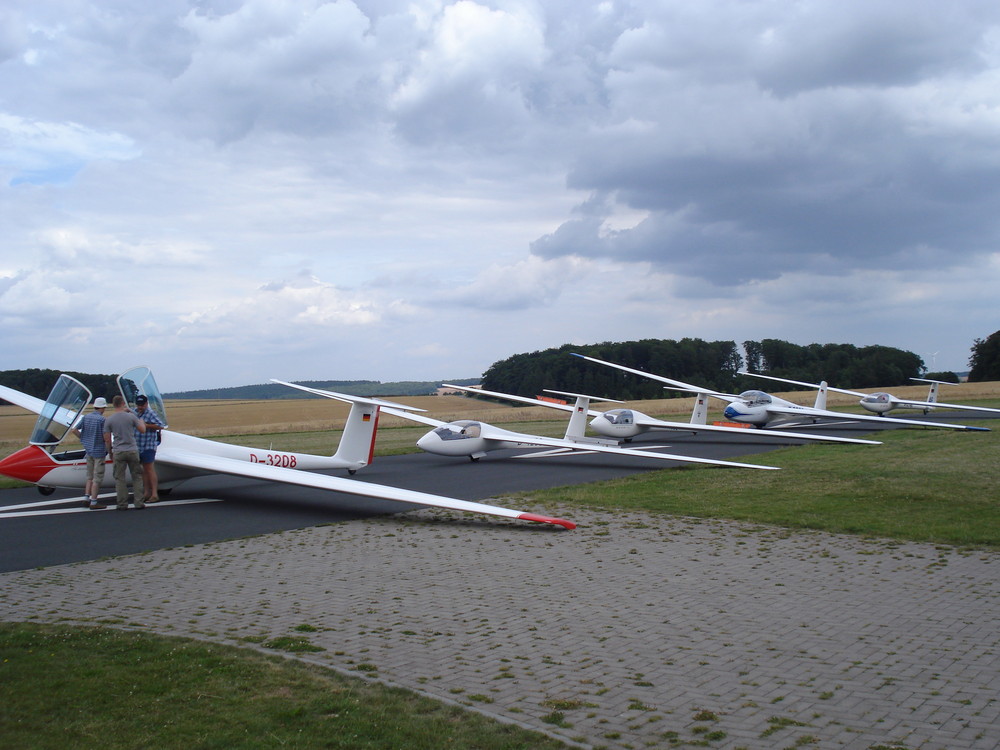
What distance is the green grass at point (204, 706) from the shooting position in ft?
11.9

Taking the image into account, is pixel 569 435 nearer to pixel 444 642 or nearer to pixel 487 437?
pixel 487 437

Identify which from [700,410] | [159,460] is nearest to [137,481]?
[159,460]

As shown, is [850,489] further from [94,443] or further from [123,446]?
[94,443]

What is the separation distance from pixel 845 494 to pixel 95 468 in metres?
12.8

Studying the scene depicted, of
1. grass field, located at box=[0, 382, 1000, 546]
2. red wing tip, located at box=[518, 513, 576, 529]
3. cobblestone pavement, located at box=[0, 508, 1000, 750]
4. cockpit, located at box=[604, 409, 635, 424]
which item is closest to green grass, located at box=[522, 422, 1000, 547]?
grass field, located at box=[0, 382, 1000, 546]

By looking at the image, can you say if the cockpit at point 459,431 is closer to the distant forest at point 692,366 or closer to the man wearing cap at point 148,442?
the man wearing cap at point 148,442

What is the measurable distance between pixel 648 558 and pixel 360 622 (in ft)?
12.4

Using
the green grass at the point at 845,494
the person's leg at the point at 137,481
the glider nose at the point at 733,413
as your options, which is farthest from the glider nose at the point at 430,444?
the glider nose at the point at 733,413

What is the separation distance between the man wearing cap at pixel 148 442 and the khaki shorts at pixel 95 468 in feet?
1.93

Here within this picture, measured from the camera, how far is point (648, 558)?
27.6 feet

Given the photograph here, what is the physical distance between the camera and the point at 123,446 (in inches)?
451

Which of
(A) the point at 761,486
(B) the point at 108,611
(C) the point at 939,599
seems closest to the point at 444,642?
(B) the point at 108,611

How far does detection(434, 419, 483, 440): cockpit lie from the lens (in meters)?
20.3

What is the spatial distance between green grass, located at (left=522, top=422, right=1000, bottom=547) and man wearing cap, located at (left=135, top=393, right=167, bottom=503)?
657 cm
